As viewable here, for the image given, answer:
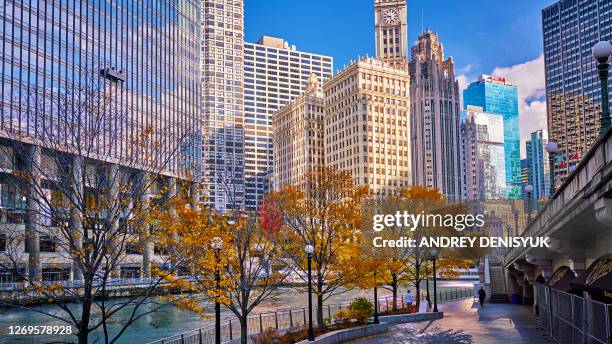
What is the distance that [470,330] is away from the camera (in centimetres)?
3344

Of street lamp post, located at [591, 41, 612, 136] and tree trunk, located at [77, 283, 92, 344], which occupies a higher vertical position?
street lamp post, located at [591, 41, 612, 136]

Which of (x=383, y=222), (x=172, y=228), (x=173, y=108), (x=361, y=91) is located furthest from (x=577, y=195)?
(x=361, y=91)

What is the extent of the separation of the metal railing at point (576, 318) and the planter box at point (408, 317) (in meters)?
10.2

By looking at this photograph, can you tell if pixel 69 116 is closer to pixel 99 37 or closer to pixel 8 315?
pixel 8 315

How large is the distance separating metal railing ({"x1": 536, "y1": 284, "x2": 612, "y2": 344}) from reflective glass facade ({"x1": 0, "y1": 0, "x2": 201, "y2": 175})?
39.4 metres

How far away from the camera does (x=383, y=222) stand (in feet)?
182

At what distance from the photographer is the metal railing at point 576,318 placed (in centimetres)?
1541

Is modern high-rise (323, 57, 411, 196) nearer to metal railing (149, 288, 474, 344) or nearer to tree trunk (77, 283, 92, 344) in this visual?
metal railing (149, 288, 474, 344)

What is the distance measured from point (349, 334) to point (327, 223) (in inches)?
423

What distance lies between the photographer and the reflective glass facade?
237 ft

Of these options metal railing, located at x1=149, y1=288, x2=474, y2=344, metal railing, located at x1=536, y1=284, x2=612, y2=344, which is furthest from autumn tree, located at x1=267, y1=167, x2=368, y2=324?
metal railing, located at x1=536, y1=284, x2=612, y2=344

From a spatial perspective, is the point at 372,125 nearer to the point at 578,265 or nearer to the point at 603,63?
the point at 578,265

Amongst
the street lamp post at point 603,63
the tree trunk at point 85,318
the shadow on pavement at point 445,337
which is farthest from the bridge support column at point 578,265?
the tree trunk at point 85,318

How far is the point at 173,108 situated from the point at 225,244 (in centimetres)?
8111
